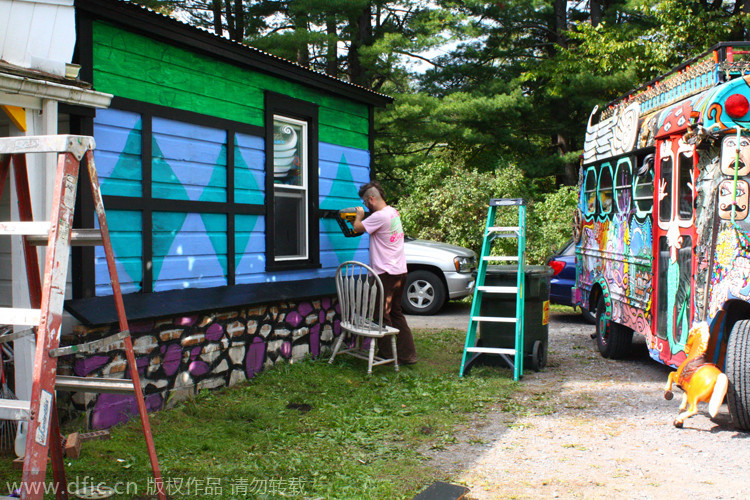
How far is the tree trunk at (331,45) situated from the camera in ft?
58.4

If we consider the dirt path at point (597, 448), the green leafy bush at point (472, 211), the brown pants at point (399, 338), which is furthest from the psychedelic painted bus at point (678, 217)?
the green leafy bush at point (472, 211)

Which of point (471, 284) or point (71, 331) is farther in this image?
point (471, 284)

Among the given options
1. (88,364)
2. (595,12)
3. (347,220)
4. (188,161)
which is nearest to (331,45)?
(595,12)

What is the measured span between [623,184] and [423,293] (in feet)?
15.2

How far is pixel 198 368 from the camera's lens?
17.8 feet

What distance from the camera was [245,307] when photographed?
5.93 meters

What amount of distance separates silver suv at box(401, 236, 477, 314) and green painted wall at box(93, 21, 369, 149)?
169 inches

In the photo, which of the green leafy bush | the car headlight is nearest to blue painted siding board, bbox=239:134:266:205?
the car headlight

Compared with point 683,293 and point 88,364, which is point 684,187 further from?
point 88,364

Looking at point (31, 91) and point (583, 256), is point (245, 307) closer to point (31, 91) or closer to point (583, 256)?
point (31, 91)

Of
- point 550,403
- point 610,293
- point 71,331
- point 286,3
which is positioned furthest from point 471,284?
point 286,3

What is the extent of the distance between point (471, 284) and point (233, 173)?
238 inches

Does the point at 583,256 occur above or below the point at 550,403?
above

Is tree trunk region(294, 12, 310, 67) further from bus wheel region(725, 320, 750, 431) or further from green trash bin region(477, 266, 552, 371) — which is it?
bus wheel region(725, 320, 750, 431)
